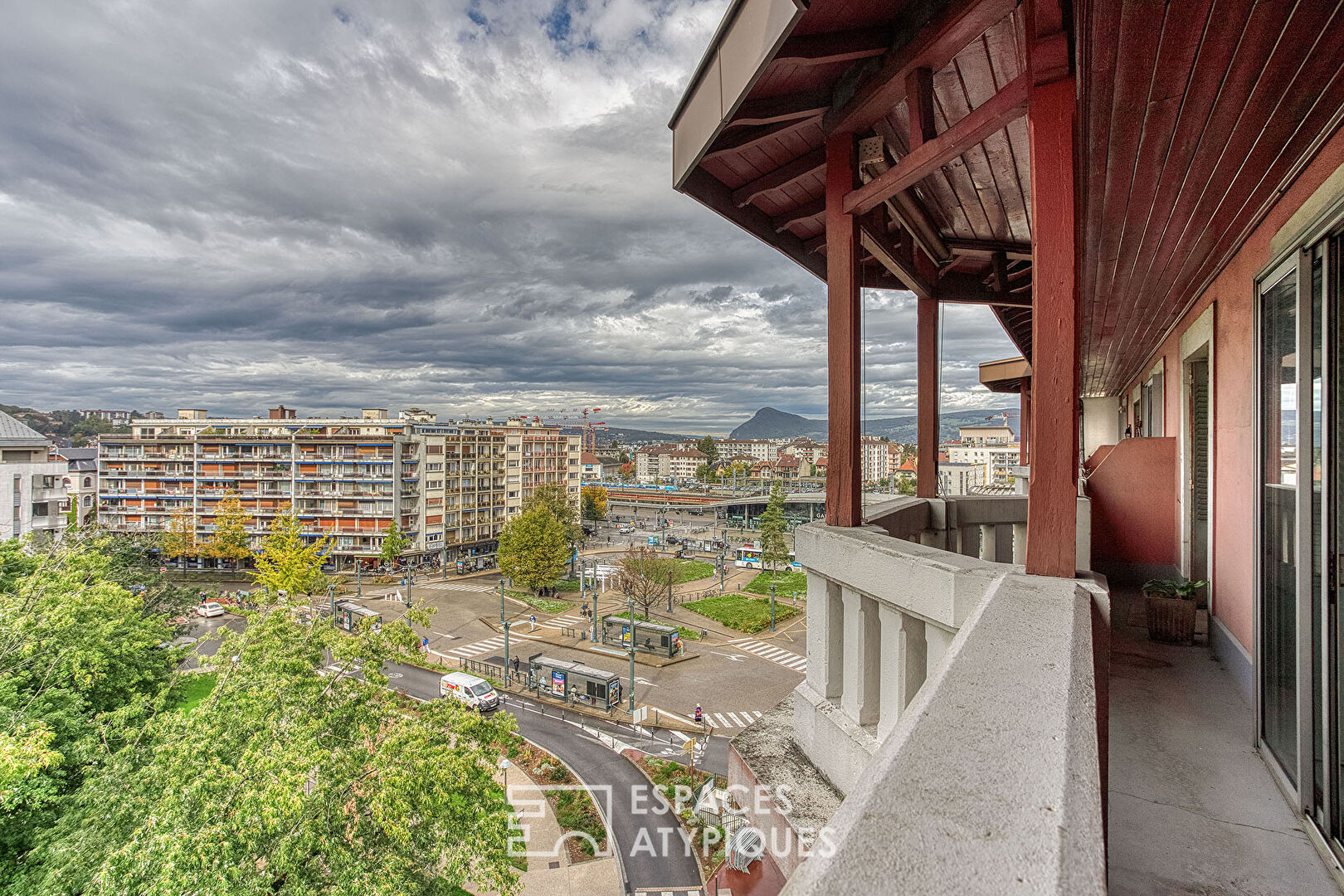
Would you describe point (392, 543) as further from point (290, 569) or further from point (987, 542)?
point (987, 542)

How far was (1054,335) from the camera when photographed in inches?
112

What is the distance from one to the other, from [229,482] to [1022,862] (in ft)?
189

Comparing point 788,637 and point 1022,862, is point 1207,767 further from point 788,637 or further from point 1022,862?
point 788,637

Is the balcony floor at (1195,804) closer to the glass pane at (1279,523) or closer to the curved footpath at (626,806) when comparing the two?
the glass pane at (1279,523)

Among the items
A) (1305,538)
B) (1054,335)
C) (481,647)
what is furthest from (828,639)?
(481,647)

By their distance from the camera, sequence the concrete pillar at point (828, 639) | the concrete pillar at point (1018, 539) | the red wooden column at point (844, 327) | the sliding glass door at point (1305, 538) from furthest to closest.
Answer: the concrete pillar at point (1018, 539) < the red wooden column at point (844, 327) < the concrete pillar at point (828, 639) < the sliding glass door at point (1305, 538)

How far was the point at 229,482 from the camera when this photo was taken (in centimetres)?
4706

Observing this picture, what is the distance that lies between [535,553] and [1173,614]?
32.2m

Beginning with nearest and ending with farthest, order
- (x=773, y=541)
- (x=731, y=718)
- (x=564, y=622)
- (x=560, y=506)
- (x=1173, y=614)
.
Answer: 1. (x=1173, y=614)
2. (x=731, y=718)
3. (x=564, y=622)
4. (x=773, y=541)
5. (x=560, y=506)

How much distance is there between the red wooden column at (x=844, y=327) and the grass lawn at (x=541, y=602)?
1286 inches

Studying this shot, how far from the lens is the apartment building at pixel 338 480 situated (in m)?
44.8

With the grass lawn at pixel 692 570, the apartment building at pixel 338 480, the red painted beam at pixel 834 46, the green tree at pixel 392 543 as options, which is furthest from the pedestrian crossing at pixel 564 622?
the red painted beam at pixel 834 46

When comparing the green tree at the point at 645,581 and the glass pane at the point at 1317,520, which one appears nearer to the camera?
the glass pane at the point at 1317,520

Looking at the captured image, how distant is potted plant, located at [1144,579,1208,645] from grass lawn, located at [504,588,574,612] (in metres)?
31.6
